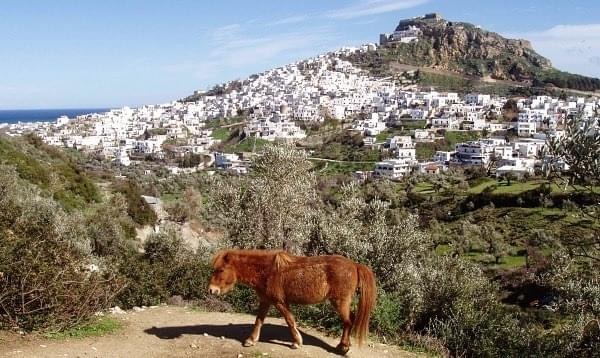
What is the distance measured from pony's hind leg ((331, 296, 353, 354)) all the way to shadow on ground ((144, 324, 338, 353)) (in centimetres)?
21

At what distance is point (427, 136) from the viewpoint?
417 feet

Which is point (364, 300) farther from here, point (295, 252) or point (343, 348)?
point (295, 252)

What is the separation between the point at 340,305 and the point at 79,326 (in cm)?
401

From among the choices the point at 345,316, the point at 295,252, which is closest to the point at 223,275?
the point at 345,316

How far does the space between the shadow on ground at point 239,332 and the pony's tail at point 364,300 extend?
522mm

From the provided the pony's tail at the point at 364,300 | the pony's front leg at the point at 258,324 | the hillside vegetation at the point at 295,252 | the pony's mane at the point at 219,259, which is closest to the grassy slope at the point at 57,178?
the hillside vegetation at the point at 295,252

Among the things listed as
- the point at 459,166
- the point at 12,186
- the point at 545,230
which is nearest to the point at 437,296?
the point at 12,186

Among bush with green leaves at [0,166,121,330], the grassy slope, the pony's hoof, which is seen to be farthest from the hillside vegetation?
the pony's hoof

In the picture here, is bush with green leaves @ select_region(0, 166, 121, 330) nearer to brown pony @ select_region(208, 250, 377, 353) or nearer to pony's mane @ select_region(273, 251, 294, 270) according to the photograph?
brown pony @ select_region(208, 250, 377, 353)

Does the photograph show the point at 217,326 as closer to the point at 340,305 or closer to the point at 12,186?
the point at 340,305

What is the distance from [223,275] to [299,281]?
111cm

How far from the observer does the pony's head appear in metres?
8.04

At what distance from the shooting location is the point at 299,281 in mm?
7770

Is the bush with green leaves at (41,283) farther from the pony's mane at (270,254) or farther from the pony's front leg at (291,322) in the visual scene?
the pony's front leg at (291,322)
